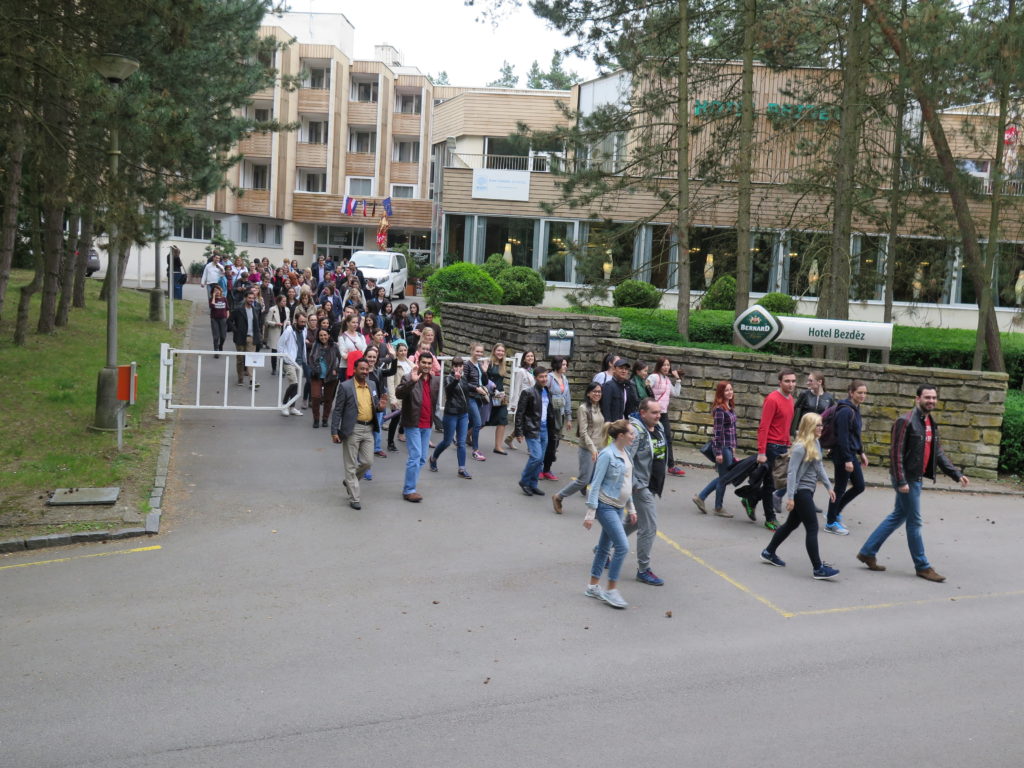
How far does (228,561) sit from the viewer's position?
965 cm

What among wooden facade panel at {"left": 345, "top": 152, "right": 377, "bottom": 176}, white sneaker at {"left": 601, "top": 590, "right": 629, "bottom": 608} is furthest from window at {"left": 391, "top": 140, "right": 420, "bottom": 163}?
white sneaker at {"left": 601, "top": 590, "right": 629, "bottom": 608}

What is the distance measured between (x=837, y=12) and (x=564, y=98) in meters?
23.8

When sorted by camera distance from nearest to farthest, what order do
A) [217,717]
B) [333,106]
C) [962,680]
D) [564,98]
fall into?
1. [217,717]
2. [962,680]
3. [564,98]
4. [333,106]

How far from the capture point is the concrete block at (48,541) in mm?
10047

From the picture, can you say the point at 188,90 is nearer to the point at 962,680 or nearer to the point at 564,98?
the point at 962,680

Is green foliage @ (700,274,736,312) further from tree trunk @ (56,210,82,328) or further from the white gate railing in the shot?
tree trunk @ (56,210,82,328)

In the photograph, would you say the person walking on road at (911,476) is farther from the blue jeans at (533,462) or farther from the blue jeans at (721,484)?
the blue jeans at (533,462)

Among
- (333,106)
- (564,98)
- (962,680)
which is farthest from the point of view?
(333,106)

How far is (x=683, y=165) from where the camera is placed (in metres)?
19.5

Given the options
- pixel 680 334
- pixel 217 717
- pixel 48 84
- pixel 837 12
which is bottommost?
pixel 217 717

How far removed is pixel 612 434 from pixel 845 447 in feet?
13.6

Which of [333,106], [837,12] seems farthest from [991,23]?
[333,106]

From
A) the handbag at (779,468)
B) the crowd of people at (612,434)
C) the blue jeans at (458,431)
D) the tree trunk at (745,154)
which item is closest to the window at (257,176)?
the crowd of people at (612,434)

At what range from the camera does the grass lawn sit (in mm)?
11359
